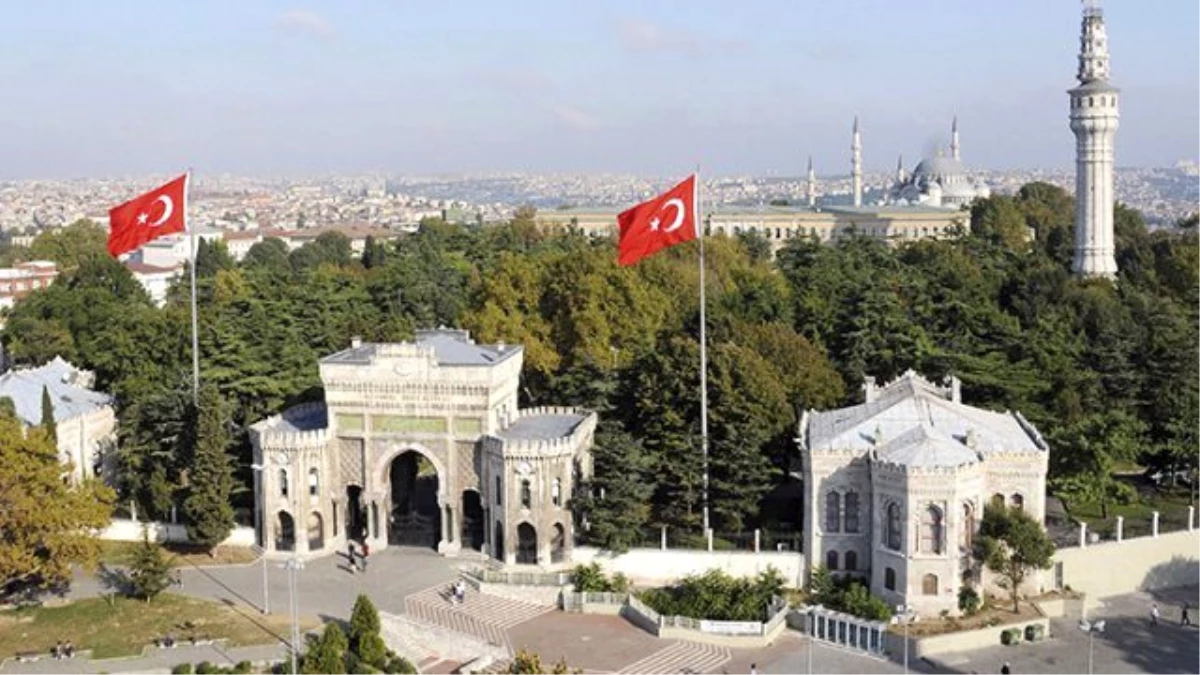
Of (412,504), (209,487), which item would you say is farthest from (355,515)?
(209,487)

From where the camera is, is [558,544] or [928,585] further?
[558,544]

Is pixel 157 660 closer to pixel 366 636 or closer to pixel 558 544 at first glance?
pixel 366 636

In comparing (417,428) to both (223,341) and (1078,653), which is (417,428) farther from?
(1078,653)

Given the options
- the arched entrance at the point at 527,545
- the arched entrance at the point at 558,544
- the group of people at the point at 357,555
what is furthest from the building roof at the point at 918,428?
the group of people at the point at 357,555

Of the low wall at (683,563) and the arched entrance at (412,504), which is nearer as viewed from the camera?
the low wall at (683,563)

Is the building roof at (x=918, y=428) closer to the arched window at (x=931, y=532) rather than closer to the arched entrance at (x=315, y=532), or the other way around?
the arched window at (x=931, y=532)

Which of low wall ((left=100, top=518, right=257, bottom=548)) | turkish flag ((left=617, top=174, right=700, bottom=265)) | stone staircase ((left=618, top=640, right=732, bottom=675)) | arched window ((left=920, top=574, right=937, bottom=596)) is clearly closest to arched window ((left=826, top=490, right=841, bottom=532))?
arched window ((left=920, top=574, right=937, bottom=596))

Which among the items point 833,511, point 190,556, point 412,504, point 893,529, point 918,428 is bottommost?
point 190,556
